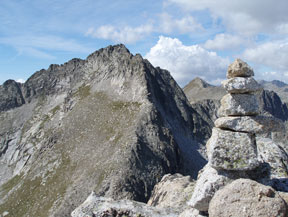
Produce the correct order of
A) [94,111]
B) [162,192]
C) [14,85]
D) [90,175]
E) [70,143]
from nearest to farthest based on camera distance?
[162,192] → [90,175] → [70,143] → [94,111] → [14,85]

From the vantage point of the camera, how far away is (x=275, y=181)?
15906 mm

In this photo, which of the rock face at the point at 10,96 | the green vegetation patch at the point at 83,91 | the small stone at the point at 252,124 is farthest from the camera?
the rock face at the point at 10,96

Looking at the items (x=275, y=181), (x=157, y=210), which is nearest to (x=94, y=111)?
(x=157, y=210)

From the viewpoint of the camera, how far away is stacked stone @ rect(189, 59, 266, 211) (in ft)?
49.8

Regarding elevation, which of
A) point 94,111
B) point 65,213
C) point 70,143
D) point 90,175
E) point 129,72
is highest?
point 129,72

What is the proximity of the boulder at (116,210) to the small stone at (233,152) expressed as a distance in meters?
6.90

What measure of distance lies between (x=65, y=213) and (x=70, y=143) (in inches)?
1149

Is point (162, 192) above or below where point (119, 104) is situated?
below

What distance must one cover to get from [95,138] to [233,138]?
232ft

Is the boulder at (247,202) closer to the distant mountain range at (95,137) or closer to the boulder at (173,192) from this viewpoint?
the boulder at (173,192)

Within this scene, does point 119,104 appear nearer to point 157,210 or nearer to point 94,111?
point 94,111

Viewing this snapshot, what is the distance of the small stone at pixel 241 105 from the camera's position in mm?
16781

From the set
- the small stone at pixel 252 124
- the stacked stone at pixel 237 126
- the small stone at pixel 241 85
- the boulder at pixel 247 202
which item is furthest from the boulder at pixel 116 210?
the small stone at pixel 241 85

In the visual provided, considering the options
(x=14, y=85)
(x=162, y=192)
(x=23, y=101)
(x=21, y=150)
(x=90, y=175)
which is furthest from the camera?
(x=14, y=85)
